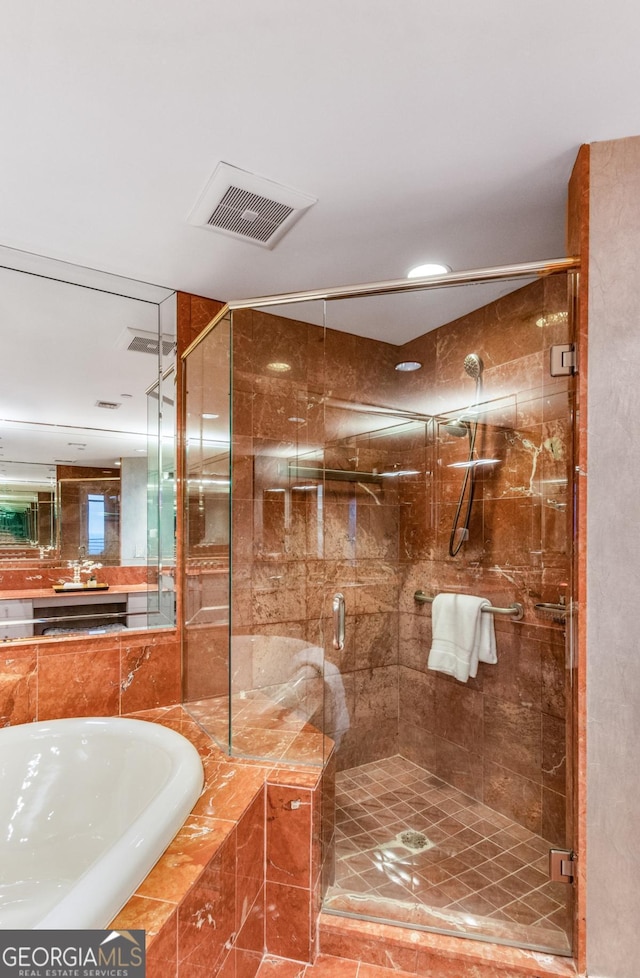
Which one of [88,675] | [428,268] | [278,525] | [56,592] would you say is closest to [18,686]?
[88,675]

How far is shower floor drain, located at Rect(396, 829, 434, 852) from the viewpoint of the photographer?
6.23 feet

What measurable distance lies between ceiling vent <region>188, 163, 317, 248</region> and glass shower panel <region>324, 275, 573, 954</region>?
36 centimetres

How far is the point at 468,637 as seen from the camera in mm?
1986

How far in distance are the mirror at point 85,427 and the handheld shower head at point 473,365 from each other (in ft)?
4.38

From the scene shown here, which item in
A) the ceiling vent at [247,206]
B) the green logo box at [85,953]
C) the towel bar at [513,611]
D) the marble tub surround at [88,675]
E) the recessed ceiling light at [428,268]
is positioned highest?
the recessed ceiling light at [428,268]

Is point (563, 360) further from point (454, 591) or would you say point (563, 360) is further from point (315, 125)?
point (315, 125)

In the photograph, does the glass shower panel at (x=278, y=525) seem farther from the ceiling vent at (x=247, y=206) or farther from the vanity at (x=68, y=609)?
the vanity at (x=68, y=609)

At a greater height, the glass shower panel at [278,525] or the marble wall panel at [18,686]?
the glass shower panel at [278,525]

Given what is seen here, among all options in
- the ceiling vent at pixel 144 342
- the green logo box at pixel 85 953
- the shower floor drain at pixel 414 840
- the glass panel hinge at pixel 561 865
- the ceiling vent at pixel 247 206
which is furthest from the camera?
the ceiling vent at pixel 144 342

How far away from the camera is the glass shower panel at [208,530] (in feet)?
7.08

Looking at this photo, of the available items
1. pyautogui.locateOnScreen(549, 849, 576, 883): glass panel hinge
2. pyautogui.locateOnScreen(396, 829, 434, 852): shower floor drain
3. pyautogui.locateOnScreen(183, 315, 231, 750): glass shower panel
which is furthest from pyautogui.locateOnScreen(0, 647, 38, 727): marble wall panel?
pyautogui.locateOnScreen(549, 849, 576, 883): glass panel hinge

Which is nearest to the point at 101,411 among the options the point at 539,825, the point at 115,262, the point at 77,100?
the point at 115,262

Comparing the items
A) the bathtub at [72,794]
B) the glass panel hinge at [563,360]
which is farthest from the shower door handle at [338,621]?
the glass panel hinge at [563,360]

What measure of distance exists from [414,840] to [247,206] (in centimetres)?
225
